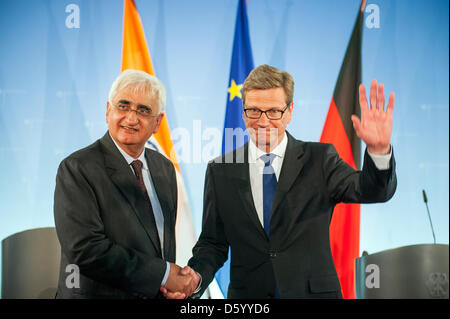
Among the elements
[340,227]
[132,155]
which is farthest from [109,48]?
[340,227]

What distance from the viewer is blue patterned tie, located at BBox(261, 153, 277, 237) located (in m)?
2.43

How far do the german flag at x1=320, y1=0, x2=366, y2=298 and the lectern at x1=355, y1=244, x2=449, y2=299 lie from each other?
0.21 metres

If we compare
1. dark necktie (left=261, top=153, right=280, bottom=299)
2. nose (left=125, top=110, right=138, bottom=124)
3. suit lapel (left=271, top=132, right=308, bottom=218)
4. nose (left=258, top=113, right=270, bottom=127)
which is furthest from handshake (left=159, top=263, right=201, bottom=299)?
nose (left=258, top=113, right=270, bottom=127)

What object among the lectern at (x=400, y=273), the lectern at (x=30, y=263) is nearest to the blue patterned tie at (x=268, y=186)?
the lectern at (x=400, y=273)

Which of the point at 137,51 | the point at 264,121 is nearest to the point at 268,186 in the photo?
the point at 264,121

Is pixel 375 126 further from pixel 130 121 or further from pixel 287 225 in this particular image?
pixel 130 121

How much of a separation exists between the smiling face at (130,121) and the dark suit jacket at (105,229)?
7cm

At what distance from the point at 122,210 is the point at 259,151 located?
90cm

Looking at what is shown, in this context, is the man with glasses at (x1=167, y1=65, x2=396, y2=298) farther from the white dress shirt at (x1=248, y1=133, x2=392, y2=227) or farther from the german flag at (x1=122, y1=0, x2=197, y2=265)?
the german flag at (x1=122, y1=0, x2=197, y2=265)

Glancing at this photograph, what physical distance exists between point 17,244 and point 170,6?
2.15 metres

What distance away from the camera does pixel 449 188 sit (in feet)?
11.0

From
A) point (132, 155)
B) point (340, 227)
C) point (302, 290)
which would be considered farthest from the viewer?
point (340, 227)

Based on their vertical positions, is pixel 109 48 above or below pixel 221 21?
below
